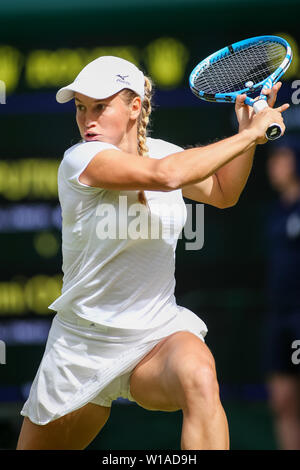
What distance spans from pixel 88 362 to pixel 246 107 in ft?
3.35

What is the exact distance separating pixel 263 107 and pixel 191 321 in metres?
0.76

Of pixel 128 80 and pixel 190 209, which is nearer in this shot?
pixel 128 80

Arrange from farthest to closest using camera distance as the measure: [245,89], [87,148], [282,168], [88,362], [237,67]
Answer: [282,168] → [237,67] → [245,89] → [88,362] → [87,148]

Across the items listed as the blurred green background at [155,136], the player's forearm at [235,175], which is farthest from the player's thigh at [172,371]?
the blurred green background at [155,136]

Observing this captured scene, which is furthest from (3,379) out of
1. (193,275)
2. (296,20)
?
(296,20)

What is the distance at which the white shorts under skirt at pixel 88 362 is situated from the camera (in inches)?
126

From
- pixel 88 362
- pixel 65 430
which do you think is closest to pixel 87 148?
pixel 88 362

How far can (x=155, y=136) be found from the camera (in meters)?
4.99

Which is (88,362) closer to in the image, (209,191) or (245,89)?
(209,191)

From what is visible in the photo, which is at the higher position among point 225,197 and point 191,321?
point 225,197

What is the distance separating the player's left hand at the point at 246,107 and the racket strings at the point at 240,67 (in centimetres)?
25
